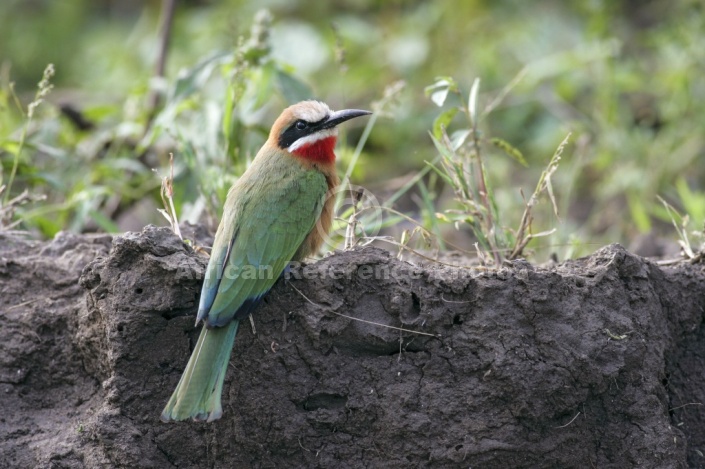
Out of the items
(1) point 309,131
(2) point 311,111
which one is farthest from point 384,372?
(2) point 311,111

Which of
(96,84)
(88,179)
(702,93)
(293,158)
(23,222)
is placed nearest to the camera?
(293,158)

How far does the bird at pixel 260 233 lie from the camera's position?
8.96ft

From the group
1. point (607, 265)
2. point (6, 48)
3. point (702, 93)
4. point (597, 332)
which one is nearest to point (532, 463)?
point (597, 332)

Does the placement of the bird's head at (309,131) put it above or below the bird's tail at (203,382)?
above

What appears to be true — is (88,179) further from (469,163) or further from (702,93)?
(702,93)

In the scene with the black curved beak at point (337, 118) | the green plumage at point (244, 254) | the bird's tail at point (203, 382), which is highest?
the black curved beak at point (337, 118)

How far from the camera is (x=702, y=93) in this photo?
22.0 ft

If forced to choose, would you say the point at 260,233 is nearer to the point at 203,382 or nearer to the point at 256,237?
the point at 256,237

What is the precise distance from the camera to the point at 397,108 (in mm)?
5016

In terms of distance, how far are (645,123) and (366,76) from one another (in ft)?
7.45

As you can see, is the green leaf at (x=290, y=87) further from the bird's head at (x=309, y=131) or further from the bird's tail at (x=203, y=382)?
the bird's tail at (x=203, y=382)

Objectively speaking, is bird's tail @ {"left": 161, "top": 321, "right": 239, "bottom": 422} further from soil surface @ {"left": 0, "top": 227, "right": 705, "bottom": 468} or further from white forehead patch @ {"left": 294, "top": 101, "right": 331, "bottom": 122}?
white forehead patch @ {"left": 294, "top": 101, "right": 331, "bottom": 122}

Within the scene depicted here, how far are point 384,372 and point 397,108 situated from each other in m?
2.41

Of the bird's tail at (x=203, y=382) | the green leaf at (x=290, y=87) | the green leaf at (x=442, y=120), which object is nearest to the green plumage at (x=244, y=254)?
the bird's tail at (x=203, y=382)
